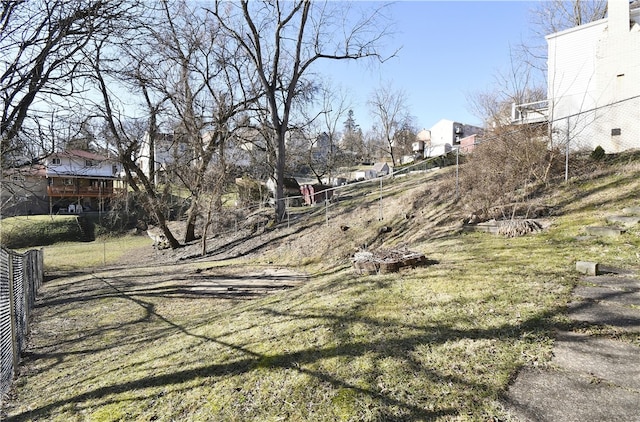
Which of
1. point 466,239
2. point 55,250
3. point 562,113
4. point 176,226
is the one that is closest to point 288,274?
point 466,239

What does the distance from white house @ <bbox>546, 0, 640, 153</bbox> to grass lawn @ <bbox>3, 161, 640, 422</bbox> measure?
5.78 meters

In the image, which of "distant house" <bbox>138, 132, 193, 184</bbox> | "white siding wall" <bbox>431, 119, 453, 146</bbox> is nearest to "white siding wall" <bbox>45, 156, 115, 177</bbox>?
"distant house" <bbox>138, 132, 193, 184</bbox>

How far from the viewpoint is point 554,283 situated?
3887 mm

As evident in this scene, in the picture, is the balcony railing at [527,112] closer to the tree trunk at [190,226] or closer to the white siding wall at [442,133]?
the tree trunk at [190,226]

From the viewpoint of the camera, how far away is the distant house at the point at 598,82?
10320mm

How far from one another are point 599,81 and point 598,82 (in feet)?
0.14

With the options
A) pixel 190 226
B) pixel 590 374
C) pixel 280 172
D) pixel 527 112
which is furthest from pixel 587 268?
pixel 190 226

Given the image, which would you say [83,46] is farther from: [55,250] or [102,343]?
[55,250]

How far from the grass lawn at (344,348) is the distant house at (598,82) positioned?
19.0 ft

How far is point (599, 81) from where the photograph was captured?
11789 mm

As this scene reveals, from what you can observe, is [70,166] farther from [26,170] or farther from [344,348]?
[344,348]

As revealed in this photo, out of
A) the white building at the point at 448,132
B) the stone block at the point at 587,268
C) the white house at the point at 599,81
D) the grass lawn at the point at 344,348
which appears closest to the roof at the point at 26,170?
the grass lawn at the point at 344,348

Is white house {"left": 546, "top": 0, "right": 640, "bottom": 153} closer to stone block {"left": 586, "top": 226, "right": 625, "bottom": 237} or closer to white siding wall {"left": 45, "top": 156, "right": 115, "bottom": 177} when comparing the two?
stone block {"left": 586, "top": 226, "right": 625, "bottom": 237}

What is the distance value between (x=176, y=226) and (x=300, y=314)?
2025 centimetres
